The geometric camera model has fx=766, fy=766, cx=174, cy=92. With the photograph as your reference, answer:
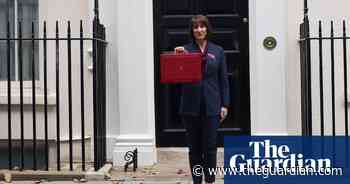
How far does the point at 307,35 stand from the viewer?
322 inches

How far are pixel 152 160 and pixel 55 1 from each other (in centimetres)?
225

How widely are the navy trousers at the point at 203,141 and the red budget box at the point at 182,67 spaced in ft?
1.22

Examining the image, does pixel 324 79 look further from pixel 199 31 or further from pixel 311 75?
pixel 199 31

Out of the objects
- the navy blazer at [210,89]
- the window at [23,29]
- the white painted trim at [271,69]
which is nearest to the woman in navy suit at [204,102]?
the navy blazer at [210,89]

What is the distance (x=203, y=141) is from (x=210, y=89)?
0.49 meters

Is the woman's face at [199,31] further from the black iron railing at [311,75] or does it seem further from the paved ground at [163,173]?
the paved ground at [163,173]

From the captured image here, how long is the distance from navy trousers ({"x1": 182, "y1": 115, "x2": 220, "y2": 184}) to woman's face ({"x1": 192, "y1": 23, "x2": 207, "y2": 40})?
0.74 m

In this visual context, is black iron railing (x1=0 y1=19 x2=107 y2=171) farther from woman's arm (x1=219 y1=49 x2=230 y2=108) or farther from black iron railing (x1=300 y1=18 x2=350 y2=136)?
black iron railing (x1=300 y1=18 x2=350 y2=136)

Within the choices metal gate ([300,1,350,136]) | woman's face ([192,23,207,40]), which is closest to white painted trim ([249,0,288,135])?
metal gate ([300,1,350,136])

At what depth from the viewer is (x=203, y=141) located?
279 inches

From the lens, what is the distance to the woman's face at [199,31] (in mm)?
7059

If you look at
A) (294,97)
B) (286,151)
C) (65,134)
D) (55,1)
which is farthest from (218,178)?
(55,1)

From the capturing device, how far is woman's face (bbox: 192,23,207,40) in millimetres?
7059

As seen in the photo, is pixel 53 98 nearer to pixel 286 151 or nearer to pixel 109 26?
pixel 109 26
